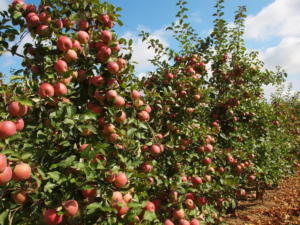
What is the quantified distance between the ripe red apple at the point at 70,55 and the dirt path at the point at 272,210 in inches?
190

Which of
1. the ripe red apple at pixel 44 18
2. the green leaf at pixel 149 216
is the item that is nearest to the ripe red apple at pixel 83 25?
the ripe red apple at pixel 44 18

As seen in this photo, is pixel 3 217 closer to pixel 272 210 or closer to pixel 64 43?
pixel 64 43

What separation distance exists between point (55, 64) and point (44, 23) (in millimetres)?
535

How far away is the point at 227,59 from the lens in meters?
6.18

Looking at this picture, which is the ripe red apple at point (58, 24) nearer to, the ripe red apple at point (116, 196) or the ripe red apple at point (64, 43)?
the ripe red apple at point (64, 43)

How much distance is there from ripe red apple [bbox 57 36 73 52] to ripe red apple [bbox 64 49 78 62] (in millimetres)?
39

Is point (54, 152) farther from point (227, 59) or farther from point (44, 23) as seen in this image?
point (227, 59)

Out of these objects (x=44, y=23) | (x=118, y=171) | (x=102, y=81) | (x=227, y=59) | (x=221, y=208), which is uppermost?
(x=227, y=59)

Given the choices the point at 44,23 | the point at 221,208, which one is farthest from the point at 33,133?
the point at 221,208

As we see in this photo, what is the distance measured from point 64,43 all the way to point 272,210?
6149 millimetres

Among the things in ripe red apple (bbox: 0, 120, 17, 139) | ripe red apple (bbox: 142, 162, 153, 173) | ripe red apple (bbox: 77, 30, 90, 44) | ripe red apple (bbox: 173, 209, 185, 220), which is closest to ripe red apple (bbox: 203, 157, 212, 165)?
ripe red apple (bbox: 173, 209, 185, 220)

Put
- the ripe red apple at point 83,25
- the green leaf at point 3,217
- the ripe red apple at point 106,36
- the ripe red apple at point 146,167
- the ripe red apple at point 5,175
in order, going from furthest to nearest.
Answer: the ripe red apple at point 146,167 < the ripe red apple at point 83,25 < the ripe red apple at point 106,36 < the green leaf at point 3,217 < the ripe red apple at point 5,175

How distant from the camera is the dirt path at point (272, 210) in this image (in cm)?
546

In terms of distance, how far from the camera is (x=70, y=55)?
90.4 inches
